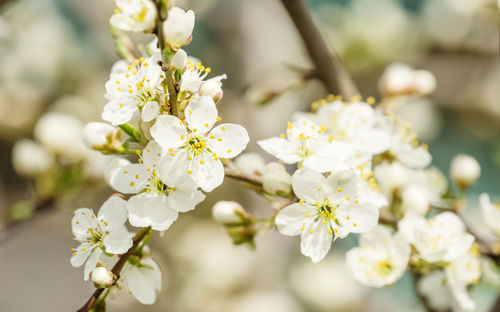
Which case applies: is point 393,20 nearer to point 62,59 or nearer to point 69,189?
point 62,59

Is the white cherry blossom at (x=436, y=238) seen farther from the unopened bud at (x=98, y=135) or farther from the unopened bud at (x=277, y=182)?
the unopened bud at (x=98, y=135)

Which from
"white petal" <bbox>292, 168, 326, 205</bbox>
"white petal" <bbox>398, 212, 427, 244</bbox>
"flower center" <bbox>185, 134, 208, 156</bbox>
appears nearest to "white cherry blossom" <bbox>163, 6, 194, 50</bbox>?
"flower center" <bbox>185, 134, 208, 156</bbox>

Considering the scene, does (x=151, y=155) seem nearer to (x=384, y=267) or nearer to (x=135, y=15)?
(x=135, y=15)

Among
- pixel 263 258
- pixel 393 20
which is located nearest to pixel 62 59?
pixel 263 258

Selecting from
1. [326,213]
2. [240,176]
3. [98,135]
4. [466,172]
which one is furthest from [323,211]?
[466,172]

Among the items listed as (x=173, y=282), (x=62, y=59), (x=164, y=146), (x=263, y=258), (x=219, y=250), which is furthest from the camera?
(x=62, y=59)

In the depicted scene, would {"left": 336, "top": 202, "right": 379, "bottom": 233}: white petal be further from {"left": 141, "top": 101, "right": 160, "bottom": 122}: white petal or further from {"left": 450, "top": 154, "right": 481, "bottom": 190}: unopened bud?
{"left": 450, "top": 154, "right": 481, "bottom": 190}: unopened bud
